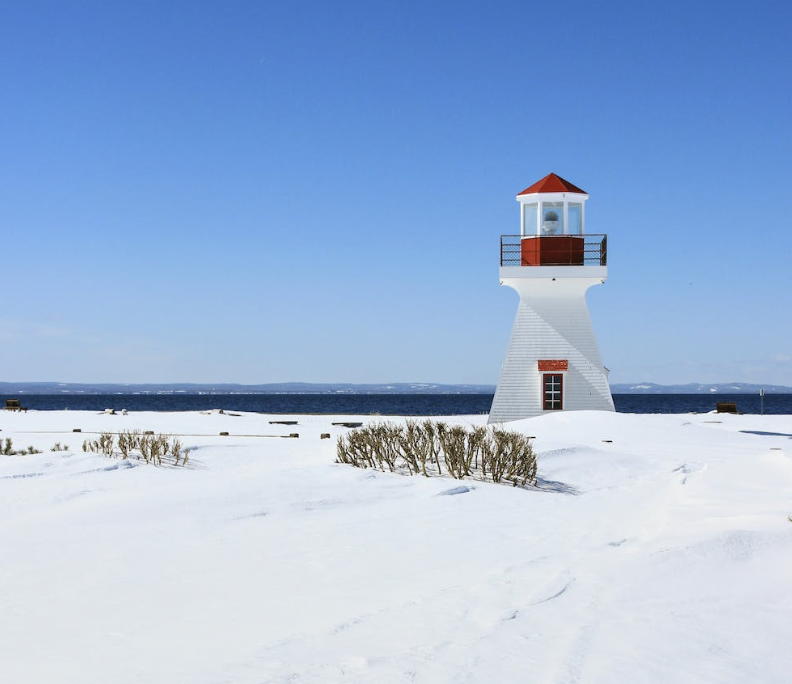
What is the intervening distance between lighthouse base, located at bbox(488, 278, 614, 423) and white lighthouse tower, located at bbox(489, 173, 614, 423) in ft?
0.11

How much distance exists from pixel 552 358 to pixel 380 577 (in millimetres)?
21052

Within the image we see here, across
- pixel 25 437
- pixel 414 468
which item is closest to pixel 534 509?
pixel 414 468

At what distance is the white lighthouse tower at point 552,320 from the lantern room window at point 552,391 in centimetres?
3

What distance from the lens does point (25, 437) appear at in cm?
2117

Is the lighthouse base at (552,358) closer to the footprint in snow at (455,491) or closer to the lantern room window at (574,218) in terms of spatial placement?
the lantern room window at (574,218)

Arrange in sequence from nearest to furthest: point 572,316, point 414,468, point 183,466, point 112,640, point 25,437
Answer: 1. point 112,640
2. point 414,468
3. point 183,466
4. point 25,437
5. point 572,316

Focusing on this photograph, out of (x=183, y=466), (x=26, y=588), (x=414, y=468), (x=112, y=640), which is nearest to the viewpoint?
(x=112, y=640)

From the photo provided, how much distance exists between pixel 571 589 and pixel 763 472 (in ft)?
33.5

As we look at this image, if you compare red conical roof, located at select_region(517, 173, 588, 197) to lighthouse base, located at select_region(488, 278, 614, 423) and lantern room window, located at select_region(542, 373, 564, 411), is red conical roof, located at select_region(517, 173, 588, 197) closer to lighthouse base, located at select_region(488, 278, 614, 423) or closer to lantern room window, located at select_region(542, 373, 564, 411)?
lighthouse base, located at select_region(488, 278, 614, 423)

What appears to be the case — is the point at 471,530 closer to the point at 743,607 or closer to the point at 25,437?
the point at 743,607

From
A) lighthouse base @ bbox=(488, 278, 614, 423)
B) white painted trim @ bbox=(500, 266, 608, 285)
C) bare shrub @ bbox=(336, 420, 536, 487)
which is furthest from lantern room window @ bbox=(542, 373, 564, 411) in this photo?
bare shrub @ bbox=(336, 420, 536, 487)

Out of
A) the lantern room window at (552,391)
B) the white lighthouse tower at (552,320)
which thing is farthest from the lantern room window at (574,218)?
the lantern room window at (552,391)

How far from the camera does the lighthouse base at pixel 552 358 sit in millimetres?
27312

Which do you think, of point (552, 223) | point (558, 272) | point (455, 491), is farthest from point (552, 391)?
point (455, 491)
